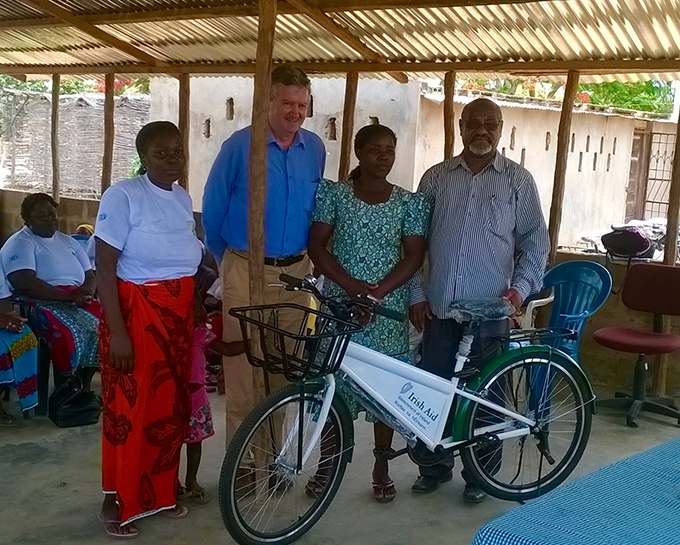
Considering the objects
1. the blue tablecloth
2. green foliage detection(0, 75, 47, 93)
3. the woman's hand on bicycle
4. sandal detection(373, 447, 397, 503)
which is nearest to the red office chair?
sandal detection(373, 447, 397, 503)

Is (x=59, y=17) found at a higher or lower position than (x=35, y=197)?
higher

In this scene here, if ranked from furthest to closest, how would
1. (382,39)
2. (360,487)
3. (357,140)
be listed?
(382,39), (360,487), (357,140)

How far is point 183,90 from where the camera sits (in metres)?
8.46

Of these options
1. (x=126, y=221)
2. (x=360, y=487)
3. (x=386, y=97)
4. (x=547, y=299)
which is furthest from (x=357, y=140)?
(x=386, y=97)

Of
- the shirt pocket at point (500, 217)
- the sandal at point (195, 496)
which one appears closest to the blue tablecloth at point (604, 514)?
the shirt pocket at point (500, 217)

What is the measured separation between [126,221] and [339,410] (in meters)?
1.18

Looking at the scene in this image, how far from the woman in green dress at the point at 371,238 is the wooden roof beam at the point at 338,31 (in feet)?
8.18

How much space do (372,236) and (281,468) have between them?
1081 millimetres

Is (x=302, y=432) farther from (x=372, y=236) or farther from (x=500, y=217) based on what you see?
(x=500, y=217)

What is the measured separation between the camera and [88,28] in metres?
7.07

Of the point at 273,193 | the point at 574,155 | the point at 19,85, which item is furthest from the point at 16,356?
the point at 19,85

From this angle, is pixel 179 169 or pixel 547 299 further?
pixel 547 299

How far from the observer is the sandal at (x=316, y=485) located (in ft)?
11.8

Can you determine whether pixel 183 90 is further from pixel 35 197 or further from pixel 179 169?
pixel 179 169
